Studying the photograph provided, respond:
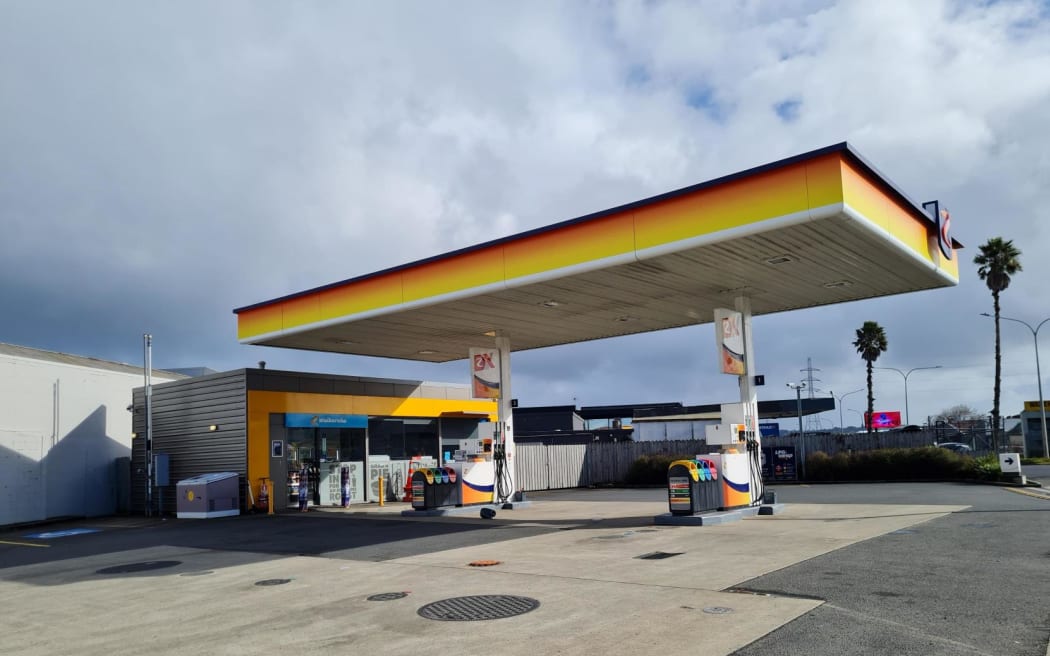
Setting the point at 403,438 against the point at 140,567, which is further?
the point at 403,438

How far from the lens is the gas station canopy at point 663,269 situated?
14070 millimetres

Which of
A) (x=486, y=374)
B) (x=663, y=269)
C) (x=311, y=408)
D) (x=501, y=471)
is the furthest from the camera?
(x=311, y=408)

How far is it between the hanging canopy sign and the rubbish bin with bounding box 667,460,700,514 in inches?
546

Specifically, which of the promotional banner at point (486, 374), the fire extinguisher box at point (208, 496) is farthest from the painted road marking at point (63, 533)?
the promotional banner at point (486, 374)

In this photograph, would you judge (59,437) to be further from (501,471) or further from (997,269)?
(997,269)

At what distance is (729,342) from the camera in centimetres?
→ 1917

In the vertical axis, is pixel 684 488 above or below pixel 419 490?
above

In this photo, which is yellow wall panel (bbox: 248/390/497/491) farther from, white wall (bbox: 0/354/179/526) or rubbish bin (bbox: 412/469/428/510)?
white wall (bbox: 0/354/179/526)

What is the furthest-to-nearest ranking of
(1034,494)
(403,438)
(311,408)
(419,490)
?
(403,438) < (311,408) < (419,490) < (1034,494)

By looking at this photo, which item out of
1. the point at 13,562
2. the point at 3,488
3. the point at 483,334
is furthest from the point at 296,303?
the point at 3,488

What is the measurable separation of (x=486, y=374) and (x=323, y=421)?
20.7ft

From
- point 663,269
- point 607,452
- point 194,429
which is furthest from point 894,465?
point 194,429

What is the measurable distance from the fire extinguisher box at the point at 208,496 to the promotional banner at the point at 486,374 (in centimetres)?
785

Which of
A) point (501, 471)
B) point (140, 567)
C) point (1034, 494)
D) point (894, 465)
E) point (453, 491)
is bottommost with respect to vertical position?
point (1034, 494)
